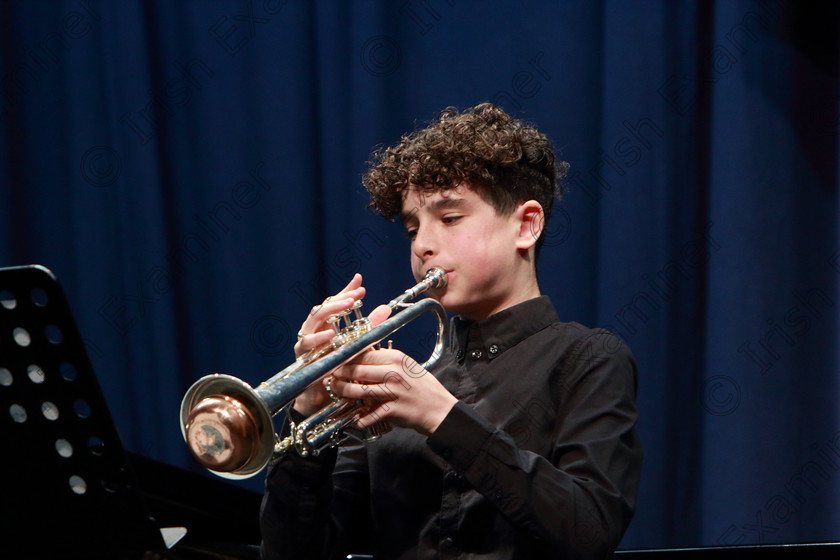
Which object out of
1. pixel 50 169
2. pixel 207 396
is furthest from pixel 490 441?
pixel 50 169

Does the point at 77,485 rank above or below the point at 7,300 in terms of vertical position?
below

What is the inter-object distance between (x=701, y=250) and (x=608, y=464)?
1.15 meters

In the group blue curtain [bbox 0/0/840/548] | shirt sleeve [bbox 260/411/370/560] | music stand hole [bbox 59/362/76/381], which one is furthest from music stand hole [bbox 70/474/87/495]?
blue curtain [bbox 0/0/840/548]

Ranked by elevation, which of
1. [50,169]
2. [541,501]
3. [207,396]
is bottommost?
[541,501]

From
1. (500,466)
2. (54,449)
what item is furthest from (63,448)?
(500,466)

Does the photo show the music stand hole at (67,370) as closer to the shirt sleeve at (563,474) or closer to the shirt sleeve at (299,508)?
the shirt sleeve at (299,508)

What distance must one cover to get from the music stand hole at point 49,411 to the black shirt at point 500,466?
0.42m

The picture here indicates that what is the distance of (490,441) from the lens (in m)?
1.08

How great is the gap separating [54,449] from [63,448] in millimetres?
12

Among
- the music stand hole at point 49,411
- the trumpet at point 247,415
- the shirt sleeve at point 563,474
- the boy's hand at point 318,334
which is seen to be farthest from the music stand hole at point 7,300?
the shirt sleeve at point 563,474

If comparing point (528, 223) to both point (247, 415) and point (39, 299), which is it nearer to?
point (247, 415)

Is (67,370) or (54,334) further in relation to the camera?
(67,370)

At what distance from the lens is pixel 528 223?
4.54 ft

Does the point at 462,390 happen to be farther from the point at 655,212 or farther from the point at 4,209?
the point at 4,209
